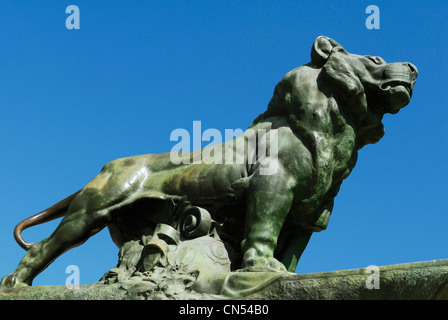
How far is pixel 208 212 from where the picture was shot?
6051mm

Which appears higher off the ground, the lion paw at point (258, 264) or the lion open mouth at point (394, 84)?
the lion open mouth at point (394, 84)

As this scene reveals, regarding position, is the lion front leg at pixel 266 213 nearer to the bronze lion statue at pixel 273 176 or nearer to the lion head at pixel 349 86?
the bronze lion statue at pixel 273 176

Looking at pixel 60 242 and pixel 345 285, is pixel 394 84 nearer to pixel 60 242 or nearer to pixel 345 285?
pixel 345 285

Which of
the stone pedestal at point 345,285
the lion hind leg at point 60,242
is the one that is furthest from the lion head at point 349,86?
the lion hind leg at point 60,242

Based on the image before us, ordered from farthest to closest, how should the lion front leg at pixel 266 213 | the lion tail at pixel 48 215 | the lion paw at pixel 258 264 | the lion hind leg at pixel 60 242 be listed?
the lion tail at pixel 48 215 → the lion hind leg at pixel 60 242 → the lion front leg at pixel 266 213 → the lion paw at pixel 258 264

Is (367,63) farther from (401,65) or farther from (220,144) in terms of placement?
(220,144)

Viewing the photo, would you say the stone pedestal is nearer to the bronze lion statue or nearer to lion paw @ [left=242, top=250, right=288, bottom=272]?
lion paw @ [left=242, top=250, right=288, bottom=272]

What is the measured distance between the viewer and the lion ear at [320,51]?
6.18 meters

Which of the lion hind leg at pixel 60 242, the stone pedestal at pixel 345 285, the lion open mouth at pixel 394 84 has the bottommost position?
the stone pedestal at pixel 345 285

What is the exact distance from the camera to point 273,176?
18.9ft

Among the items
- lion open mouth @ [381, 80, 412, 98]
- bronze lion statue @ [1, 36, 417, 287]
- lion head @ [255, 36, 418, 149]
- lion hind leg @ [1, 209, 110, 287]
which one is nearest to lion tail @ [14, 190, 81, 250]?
bronze lion statue @ [1, 36, 417, 287]

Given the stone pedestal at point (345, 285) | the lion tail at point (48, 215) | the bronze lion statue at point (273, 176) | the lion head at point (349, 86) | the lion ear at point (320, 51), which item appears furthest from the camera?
the lion tail at point (48, 215)
